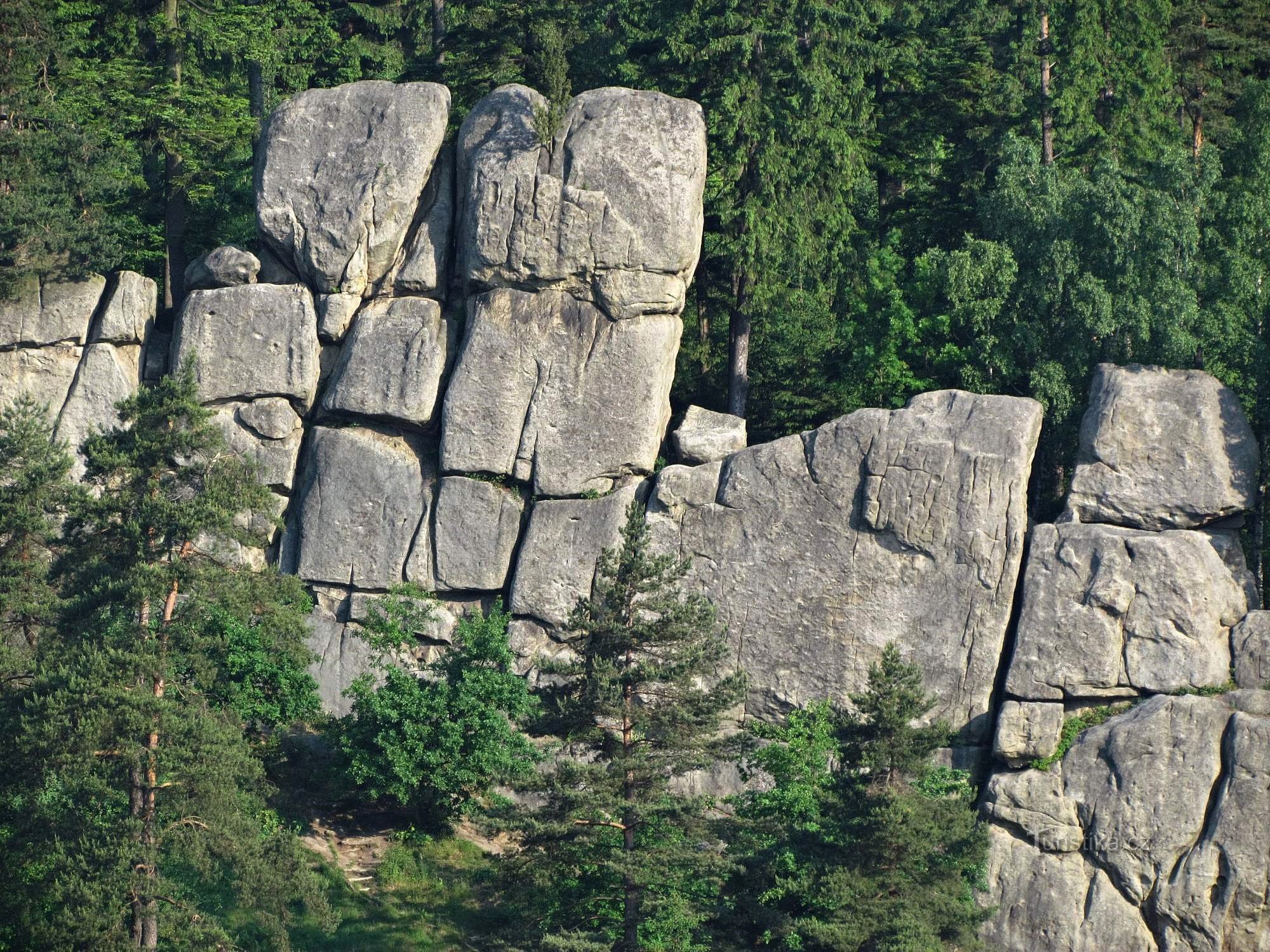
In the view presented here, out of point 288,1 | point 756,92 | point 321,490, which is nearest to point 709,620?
point 321,490

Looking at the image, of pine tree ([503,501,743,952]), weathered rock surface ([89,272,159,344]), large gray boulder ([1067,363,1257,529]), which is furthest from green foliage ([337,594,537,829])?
large gray boulder ([1067,363,1257,529])

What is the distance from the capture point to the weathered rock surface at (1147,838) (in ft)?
92.2

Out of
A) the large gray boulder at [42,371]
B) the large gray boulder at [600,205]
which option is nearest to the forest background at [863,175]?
the large gray boulder at [600,205]

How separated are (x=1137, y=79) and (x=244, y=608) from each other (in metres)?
23.2

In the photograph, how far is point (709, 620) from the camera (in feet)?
83.8

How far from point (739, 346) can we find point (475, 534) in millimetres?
7210

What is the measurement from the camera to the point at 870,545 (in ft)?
103

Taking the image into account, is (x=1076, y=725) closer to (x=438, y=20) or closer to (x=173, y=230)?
(x=173, y=230)

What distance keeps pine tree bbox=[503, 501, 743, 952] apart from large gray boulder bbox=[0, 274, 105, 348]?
15.8m

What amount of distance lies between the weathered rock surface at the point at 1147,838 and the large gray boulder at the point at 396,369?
13.6 meters

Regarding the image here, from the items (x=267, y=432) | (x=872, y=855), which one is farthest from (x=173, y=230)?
(x=872, y=855)

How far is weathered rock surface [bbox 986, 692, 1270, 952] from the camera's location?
28109 millimetres

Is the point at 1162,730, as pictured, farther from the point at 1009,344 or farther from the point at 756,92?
the point at 756,92

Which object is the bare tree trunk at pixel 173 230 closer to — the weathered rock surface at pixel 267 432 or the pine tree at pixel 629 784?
the weathered rock surface at pixel 267 432
